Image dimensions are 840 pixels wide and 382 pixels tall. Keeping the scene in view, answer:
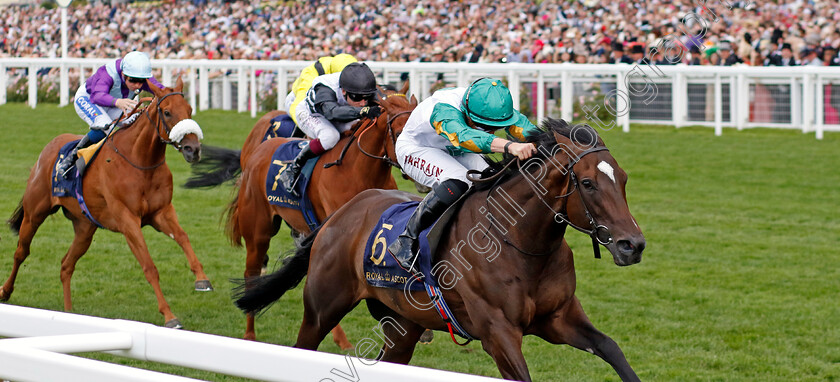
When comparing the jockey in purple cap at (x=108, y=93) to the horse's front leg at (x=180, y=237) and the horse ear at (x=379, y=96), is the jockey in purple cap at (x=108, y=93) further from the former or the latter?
the horse ear at (x=379, y=96)

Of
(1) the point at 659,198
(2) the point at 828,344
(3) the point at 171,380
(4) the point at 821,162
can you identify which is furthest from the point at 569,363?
(4) the point at 821,162

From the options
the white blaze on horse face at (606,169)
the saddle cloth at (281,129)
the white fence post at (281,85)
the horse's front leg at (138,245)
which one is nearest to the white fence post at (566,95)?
the white fence post at (281,85)

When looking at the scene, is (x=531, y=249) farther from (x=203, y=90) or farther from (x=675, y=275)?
(x=203, y=90)

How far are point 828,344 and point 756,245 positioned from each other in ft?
8.68

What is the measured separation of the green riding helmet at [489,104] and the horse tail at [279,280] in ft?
2.95

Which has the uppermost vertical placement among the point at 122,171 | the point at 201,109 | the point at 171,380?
the point at 171,380

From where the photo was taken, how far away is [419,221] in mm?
3791

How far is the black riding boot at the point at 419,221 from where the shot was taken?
3.77 metres

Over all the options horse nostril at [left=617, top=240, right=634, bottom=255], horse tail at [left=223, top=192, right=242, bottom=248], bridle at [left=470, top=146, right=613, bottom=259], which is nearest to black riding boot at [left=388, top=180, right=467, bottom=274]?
bridle at [left=470, top=146, right=613, bottom=259]

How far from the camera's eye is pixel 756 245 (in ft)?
25.9

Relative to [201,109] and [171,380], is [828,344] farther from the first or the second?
[201,109]

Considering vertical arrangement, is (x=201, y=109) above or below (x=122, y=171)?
below

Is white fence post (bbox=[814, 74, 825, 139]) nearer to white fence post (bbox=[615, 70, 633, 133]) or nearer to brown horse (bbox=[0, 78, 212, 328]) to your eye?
white fence post (bbox=[615, 70, 633, 133])

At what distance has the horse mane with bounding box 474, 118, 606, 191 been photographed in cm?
348
